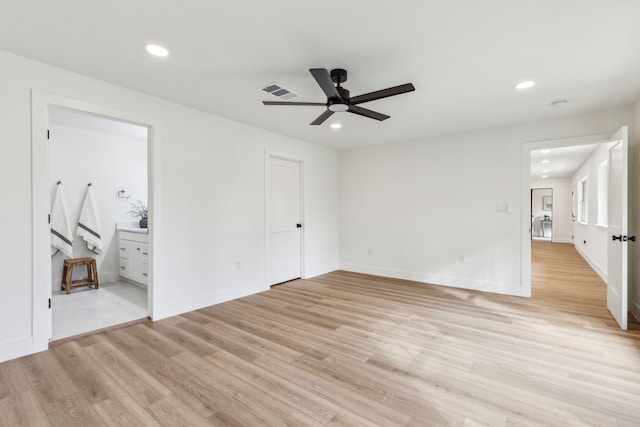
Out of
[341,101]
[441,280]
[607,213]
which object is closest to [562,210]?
[607,213]

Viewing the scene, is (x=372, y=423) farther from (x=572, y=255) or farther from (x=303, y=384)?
(x=572, y=255)

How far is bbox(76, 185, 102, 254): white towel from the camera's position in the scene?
4688mm

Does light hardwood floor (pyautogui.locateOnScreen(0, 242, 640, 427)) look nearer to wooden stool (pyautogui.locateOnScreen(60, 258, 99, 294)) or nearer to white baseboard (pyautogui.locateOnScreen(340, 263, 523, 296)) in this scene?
white baseboard (pyautogui.locateOnScreen(340, 263, 523, 296))

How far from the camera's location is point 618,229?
3.07 meters

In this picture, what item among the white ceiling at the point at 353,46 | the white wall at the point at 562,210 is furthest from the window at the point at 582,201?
the white ceiling at the point at 353,46

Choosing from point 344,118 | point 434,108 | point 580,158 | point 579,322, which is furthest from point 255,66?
point 580,158

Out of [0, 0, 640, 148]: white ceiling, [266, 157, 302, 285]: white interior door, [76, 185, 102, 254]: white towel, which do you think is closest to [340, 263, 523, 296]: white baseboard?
[266, 157, 302, 285]: white interior door

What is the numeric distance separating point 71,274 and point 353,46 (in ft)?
15.9

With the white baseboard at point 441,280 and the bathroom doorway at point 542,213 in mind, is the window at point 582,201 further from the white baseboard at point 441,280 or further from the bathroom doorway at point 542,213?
the white baseboard at point 441,280

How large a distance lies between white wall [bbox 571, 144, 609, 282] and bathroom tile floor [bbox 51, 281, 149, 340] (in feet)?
23.6

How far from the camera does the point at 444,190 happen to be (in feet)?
16.0

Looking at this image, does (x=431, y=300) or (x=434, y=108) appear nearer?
(x=434, y=108)

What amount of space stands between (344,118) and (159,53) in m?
2.28

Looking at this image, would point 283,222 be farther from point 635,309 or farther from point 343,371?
point 635,309
